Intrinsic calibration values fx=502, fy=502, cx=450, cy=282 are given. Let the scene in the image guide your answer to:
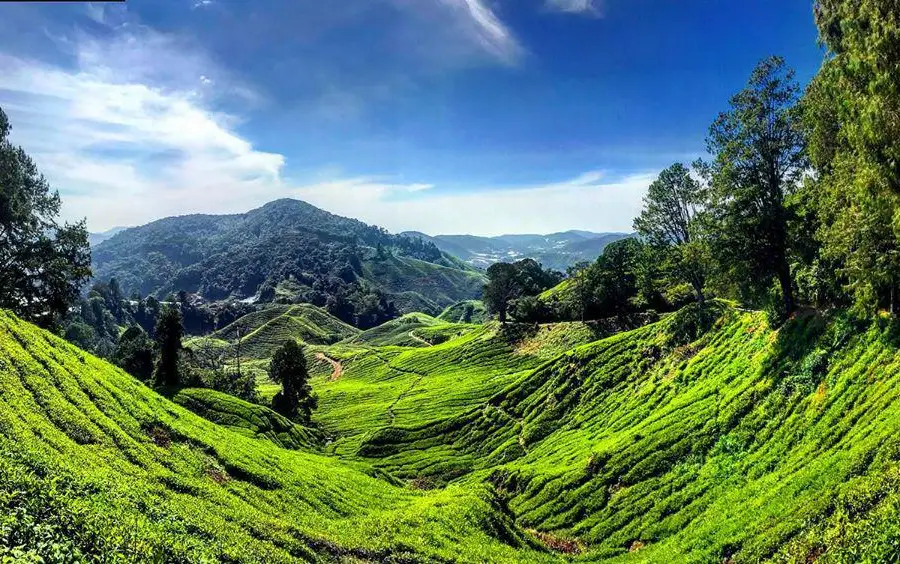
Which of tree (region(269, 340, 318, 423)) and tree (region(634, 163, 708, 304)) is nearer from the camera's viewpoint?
tree (region(634, 163, 708, 304))

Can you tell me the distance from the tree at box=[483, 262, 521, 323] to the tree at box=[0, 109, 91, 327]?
4437 inches

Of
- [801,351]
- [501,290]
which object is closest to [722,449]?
[801,351]

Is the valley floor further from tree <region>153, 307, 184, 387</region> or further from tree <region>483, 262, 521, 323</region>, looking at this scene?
tree <region>483, 262, 521, 323</region>

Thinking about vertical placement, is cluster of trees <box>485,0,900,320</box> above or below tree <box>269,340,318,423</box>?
above

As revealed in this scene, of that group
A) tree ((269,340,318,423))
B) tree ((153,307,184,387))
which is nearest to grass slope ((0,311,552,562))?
tree ((153,307,184,387))

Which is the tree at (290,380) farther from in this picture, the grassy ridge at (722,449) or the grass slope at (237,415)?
the grassy ridge at (722,449)

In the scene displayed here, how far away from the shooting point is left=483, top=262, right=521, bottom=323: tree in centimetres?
16362

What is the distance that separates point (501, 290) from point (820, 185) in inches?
5094

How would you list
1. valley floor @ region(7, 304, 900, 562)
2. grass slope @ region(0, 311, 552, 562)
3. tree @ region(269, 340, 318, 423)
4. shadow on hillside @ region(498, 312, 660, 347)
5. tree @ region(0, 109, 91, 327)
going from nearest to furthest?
1. grass slope @ region(0, 311, 552, 562)
2. valley floor @ region(7, 304, 900, 562)
3. tree @ region(0, 109, 91, 327)
4. tree @ region(269, 340, 318, 423)
5. shadow on hillside @ region(498, 312, 660, 347)

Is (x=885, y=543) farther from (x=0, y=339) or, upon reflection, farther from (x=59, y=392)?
(x=0, y=339)

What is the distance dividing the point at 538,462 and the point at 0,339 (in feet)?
160

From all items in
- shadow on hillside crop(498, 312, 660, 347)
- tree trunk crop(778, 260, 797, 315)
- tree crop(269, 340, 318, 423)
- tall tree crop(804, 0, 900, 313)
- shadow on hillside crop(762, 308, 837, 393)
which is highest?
tall tree crop(804, 0, 900, 313)

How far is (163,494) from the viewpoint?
88.6 feet

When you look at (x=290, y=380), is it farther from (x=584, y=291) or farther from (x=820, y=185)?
(x=820, y=185)
